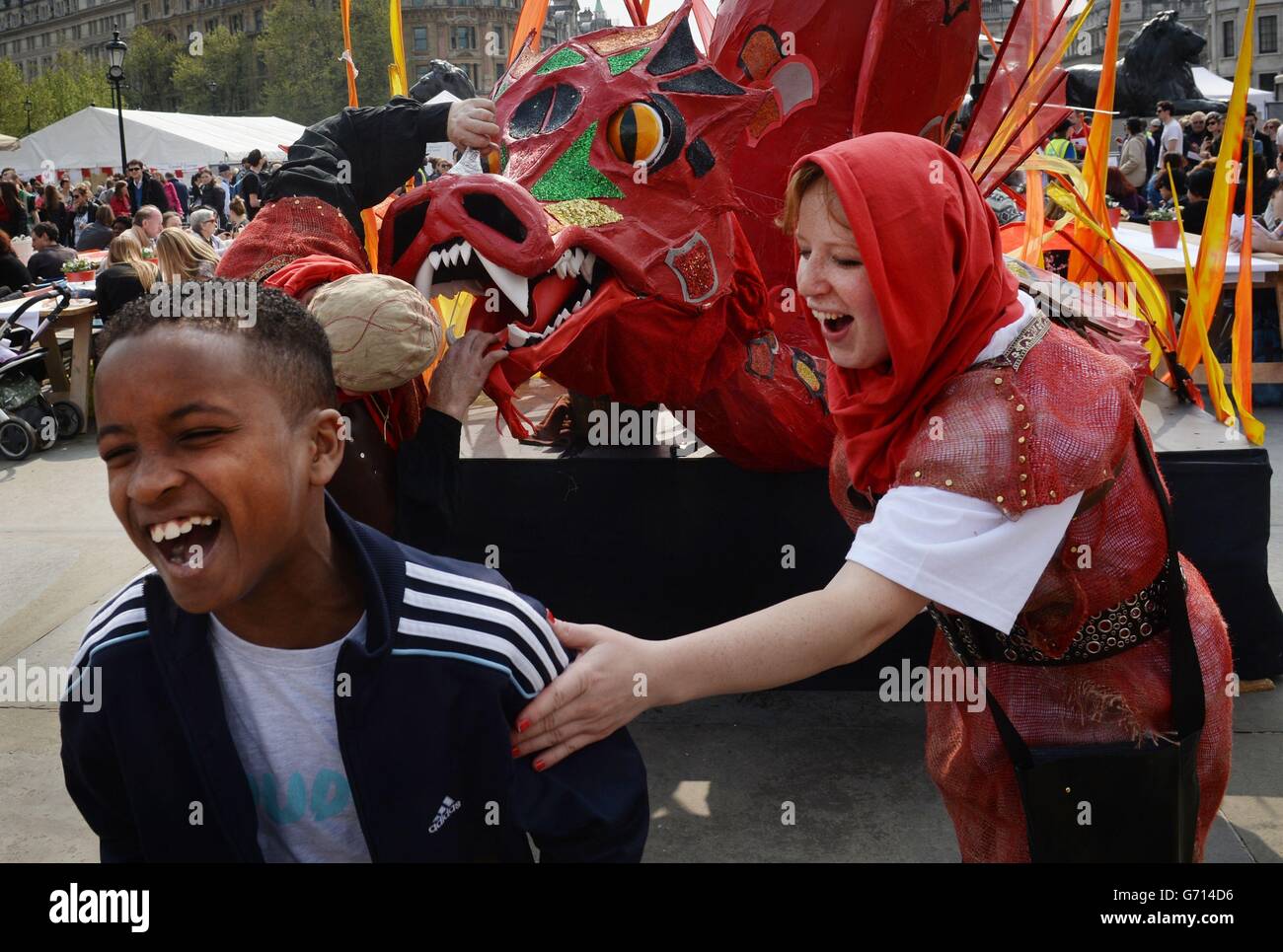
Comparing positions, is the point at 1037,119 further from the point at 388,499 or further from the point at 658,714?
the point at 388,499

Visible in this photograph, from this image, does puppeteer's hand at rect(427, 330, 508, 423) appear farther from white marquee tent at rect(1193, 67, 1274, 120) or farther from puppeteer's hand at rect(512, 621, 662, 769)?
white marquee tent at rect(1193, 67, 1274, 120)

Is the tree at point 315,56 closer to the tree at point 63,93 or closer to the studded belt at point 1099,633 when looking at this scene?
the tree at point 63,93

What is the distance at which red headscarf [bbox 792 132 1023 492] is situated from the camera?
1635mm

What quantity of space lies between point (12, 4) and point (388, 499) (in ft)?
360

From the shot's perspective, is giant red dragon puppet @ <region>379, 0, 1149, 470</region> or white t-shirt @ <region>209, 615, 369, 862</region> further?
giant red dragon puppet @ <region>379, 0, 1149, 470</region>

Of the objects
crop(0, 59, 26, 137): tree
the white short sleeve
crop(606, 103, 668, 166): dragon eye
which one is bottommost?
the white short sleeve

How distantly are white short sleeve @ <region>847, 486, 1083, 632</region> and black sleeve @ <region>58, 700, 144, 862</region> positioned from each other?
1009mm

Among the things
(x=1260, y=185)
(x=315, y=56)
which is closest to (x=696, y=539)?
(x=1260, y=185)

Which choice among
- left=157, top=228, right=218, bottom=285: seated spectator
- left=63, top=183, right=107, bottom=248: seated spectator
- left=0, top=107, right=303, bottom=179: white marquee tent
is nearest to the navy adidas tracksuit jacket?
left=157, top=228, right=218, bottom=285: seated spectator

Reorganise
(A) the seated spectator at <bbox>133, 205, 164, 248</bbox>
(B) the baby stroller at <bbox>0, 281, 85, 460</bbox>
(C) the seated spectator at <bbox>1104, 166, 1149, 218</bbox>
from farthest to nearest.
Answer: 1. (C) the seated spectator at <bbox>1104, 166, 1149, 218</bbox>
2. (A) the seated spectator at <bbox>133, 205, 164, 248</bbox>
3. (B) the baby stroller at <bbox>0, 281, 85, 460</bbox>

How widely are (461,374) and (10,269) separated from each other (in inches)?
338

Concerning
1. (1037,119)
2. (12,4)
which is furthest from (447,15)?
(1037,119)

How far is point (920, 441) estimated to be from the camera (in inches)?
65.2

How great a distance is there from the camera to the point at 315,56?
5009 centimetres
